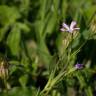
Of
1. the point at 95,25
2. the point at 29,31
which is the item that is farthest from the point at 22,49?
the point at 95,25

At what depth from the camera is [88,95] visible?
1674 mm

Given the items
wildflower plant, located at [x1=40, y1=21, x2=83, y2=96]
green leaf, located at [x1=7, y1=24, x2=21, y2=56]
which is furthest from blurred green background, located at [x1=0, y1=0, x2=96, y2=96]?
wildflower plant, located at [x1=40, y1=21, x2=83, y2=96]

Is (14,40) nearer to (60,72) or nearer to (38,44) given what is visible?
(38,44)

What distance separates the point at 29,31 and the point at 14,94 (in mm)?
573

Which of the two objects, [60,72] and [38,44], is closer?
[60,72]

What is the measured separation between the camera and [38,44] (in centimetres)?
208

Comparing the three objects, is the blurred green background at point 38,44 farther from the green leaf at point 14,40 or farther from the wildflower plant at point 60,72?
the wildflower plant at point 60,72

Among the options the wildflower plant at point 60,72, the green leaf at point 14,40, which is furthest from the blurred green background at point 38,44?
the wildflower plant at point 60,72

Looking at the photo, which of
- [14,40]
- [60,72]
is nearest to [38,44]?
[14,40]

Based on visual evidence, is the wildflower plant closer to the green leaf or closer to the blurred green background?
the blurred green background

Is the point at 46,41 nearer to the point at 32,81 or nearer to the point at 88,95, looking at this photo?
the point at 32,81

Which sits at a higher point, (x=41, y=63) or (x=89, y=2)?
(x=89, y=2)

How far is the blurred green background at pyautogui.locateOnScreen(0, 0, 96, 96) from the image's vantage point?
1795mm

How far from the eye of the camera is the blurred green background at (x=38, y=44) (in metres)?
1.79
